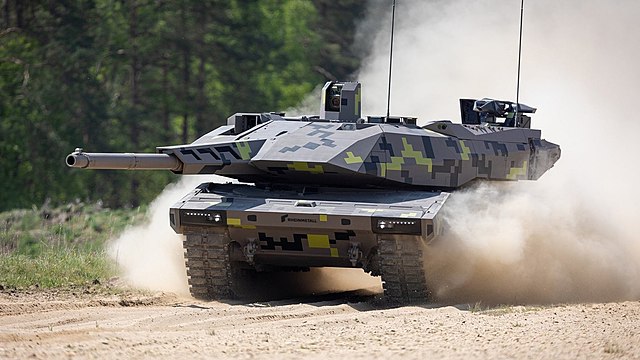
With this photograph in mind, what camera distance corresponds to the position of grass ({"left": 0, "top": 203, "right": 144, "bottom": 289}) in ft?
67.8

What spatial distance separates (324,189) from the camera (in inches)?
726

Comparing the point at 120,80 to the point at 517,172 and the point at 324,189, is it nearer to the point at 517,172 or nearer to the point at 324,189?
the point at 517,172

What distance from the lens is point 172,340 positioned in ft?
45.8

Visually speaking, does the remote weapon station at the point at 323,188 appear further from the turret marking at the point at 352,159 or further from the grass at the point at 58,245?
the grass at the point at 58,245

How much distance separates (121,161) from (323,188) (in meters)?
2.59

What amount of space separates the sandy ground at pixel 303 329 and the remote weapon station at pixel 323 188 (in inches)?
22.0

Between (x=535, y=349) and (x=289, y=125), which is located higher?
(x=289, y=125)

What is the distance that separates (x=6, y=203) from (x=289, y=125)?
64.6ft

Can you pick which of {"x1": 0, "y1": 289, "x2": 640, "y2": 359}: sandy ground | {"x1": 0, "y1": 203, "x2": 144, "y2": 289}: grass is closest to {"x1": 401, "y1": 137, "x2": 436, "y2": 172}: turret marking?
{"x1": 0, "y1": 289, "x2": 640, "y2": 359}: sandy ground

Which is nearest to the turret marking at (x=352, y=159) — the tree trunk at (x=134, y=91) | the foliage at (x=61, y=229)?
the foliage at (x=61, y=229)

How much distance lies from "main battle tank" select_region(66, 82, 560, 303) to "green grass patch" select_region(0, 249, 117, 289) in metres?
2.78

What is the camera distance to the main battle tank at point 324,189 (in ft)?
56.6

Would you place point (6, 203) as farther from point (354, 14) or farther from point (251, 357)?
point (251, 357)

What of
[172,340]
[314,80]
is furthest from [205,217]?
[314,80]
